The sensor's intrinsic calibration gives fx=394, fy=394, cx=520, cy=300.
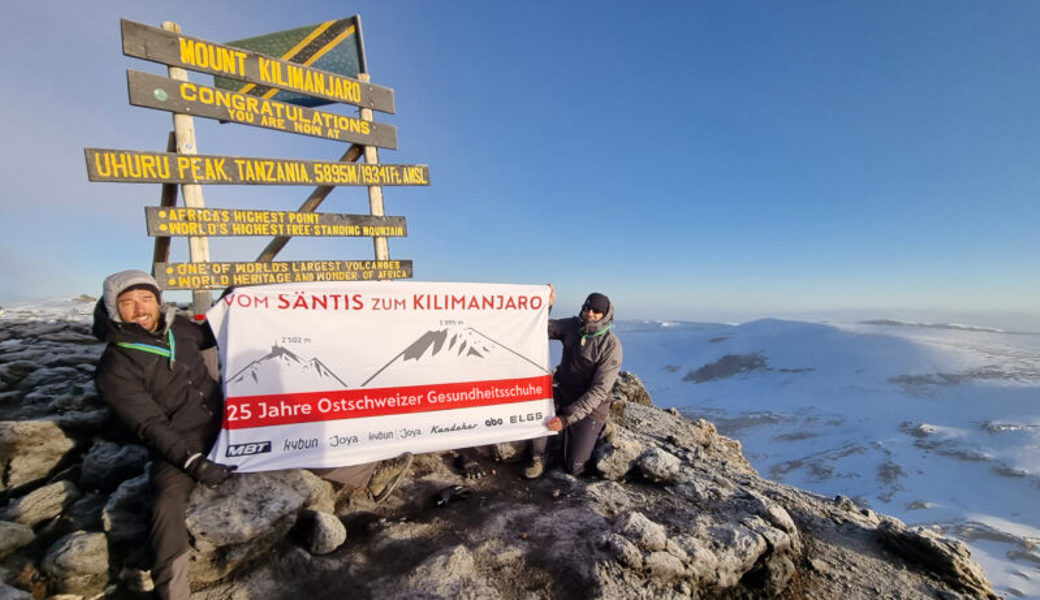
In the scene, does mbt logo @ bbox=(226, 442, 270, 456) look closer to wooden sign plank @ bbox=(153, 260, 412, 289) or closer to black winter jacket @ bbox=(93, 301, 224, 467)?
black winter jacket @ bbox=(93, 301, 224, 467)

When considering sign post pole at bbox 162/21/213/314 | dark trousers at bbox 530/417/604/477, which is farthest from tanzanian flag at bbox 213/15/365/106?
dark trousers at bbox 530/417/604/477

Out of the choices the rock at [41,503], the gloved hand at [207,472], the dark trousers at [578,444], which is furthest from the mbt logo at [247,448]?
the dark trousers at [578,444]

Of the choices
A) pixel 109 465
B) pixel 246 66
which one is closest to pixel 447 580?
pixel 109 465

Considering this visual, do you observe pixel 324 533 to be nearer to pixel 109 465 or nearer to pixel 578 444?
pixel 109 465

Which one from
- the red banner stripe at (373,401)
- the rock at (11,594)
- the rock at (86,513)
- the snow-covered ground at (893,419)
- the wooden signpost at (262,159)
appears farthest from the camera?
the snow-covered ground at (893,419)

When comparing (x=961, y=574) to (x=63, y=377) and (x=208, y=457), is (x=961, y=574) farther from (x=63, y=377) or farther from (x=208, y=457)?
(x=63, y=377)

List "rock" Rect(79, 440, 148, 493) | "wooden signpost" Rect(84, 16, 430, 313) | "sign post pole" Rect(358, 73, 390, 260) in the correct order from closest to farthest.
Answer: "rock" Rect(79, 440, 148, 493) → "wooden signpost" Rect(84, 16, 430, 313) → "sign post pole" Rect(358, 73, 390, 260)

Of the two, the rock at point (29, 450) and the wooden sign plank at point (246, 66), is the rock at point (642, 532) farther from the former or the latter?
the wooden sign plank at point (246, 66)

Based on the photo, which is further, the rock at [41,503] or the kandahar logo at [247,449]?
the kandahar logo at [247,449]

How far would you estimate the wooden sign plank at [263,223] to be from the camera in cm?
544

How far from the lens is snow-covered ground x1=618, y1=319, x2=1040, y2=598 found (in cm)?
3130

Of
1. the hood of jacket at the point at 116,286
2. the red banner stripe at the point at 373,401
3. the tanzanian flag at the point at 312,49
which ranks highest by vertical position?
the tanzanian flag at the point at 312,49

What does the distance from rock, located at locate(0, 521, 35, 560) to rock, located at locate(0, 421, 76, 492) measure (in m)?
0.88

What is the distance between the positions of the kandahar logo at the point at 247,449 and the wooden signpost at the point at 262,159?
2948mm
